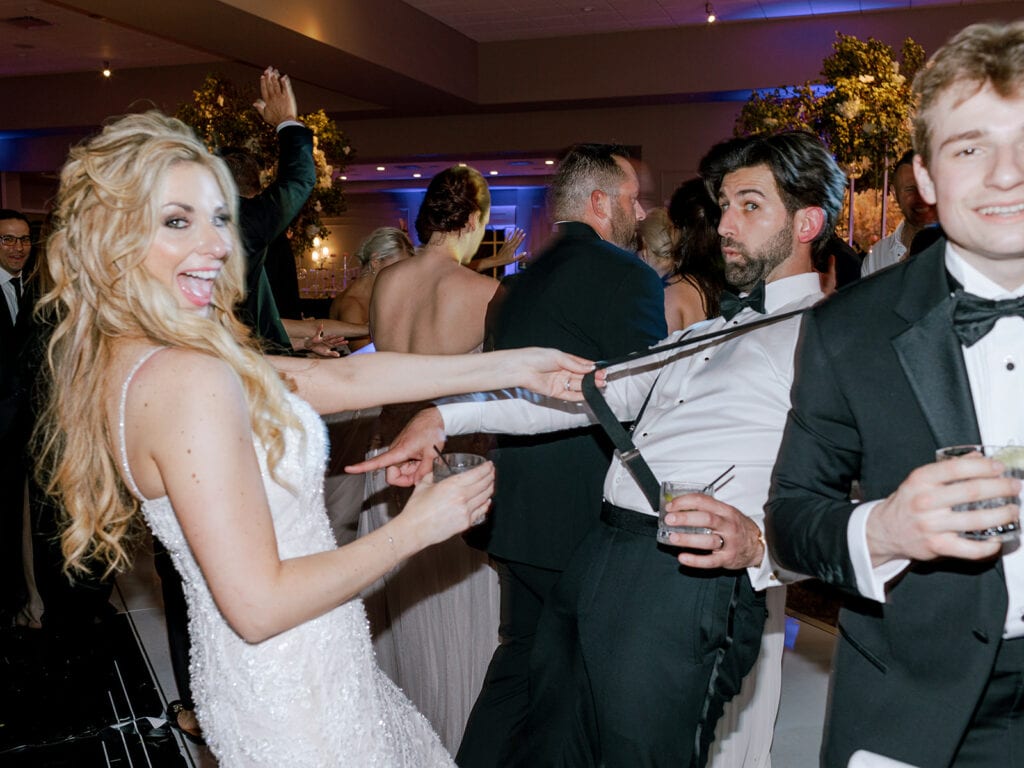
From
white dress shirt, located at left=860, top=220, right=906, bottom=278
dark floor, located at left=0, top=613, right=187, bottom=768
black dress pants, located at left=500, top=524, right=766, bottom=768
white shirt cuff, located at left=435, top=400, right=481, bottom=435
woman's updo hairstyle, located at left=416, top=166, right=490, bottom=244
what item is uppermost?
woman's updo hairstyle, located at left=416, top=166, right=490, bottom=244

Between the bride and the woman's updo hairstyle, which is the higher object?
the woman's updo hairstyle

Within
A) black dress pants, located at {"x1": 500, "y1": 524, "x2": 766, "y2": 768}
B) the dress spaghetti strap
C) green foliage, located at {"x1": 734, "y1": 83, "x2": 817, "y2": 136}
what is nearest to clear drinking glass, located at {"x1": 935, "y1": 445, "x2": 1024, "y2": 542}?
black dress pants, located at {"x1": 500, "y1": 524, "x2": 766, "y2": 768}

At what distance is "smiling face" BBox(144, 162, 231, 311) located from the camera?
1.67m

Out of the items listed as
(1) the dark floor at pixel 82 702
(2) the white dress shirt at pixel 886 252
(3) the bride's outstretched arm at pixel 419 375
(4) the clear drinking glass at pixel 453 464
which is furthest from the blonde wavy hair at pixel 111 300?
(2) the white dress shirt at pixel 886 252

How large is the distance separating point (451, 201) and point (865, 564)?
2.68 meters

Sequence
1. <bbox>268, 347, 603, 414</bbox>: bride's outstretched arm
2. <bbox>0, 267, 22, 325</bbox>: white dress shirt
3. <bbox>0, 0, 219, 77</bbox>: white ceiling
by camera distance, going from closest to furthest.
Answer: <bbox>268, 347, 603, 414</bbox>: bride's outstretched arm, <bbox>0, 267, 22, 325</bbox>: white dress shirt, <bbox>0, 0, 219, 77</bbox>: white ceiling

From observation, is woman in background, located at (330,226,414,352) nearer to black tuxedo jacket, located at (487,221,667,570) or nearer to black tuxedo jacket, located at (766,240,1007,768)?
black tuxedo jacket, located at (487,221,667,570)

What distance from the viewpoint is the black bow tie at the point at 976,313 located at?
134cm

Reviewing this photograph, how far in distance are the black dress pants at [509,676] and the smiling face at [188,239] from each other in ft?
5.29

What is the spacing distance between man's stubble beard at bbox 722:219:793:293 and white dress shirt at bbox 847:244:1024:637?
1018 mm

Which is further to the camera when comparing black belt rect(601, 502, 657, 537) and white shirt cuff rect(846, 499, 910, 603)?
black belt rect(601, 502, 657, 537)

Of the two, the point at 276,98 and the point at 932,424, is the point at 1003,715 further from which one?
the point at 276,98

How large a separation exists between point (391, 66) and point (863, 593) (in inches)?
372

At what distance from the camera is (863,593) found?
4.40 feet
